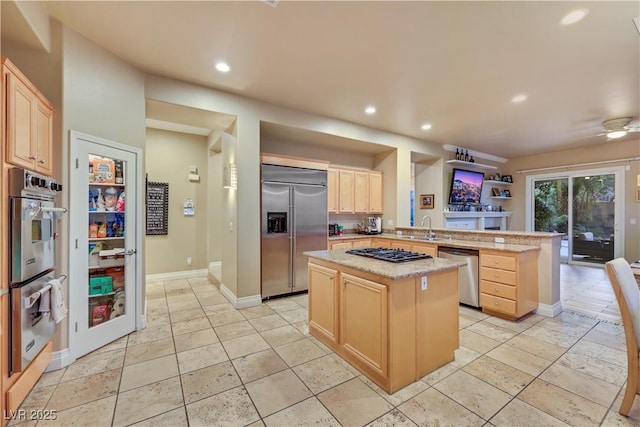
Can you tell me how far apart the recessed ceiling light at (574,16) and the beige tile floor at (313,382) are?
9.68 ft

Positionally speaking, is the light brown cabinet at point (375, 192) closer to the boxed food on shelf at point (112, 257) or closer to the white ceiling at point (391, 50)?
the white ceiling at point (391, 50)

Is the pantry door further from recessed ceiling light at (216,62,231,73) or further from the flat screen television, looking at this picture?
the flat screen television

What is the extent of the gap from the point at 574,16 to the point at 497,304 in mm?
3017

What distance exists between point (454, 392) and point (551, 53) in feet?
10.9

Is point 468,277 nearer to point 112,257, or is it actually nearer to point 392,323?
point 392,323

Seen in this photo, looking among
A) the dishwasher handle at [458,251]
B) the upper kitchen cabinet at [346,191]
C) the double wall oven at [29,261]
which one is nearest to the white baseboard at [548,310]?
the dishwasher handle at [458,251]

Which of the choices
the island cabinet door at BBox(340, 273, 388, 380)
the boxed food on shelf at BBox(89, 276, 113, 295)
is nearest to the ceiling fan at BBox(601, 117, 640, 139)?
the island cabinet door at BBox(340, 273, 388, 380)

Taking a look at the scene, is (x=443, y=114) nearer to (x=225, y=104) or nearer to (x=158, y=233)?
(x=225, y=104)

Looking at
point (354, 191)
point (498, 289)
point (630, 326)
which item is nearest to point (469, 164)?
point (354, 191)

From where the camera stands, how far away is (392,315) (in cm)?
201

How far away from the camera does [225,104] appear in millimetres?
3668

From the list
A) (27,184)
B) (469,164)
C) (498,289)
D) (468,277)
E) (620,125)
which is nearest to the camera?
(27,184)

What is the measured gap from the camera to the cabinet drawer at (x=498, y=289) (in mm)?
3305

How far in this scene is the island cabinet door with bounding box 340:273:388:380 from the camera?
81.5 inches
